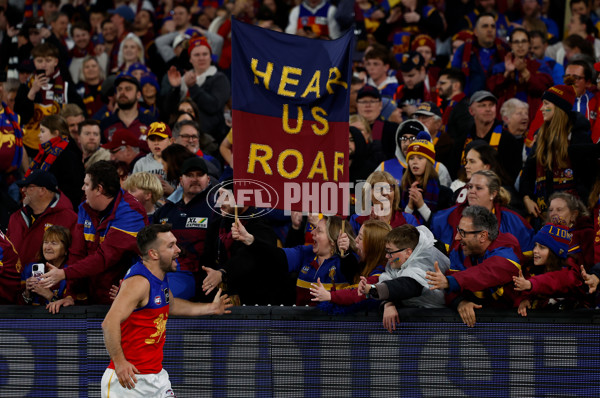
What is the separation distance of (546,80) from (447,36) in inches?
136

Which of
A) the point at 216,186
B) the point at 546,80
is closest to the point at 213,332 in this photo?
the point at 216,186

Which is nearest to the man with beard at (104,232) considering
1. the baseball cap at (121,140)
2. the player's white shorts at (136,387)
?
the player's white shorts at (136,387)

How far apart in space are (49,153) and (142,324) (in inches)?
179

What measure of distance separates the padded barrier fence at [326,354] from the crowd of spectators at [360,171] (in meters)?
0.21

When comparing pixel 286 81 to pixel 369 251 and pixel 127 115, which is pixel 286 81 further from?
pixel 127 115

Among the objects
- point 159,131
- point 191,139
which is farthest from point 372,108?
point 159,131

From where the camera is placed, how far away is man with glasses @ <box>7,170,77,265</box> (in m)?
9.45

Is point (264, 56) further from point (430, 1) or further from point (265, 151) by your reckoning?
point (430, 1)

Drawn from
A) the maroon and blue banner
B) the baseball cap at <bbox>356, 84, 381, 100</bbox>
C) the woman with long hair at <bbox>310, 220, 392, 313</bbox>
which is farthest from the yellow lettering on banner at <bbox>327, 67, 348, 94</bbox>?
the baseball cap at <bbox>356, 84, 381, 100</bbox>

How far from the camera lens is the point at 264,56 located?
8.25 m

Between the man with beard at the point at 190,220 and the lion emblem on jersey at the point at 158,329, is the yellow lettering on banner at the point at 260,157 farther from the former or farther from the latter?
the lion emblem on jersey at the point at 158,329

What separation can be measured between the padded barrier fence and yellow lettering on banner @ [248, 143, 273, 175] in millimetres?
1179

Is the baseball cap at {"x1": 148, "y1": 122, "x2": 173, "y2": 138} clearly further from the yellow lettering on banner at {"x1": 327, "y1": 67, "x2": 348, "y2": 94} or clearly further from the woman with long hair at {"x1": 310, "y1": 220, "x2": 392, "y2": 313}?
the woman with long hair at {"x1": 310, "y1": 220, "x2": 392, "y2": 313}

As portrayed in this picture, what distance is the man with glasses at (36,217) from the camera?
9.45 m
